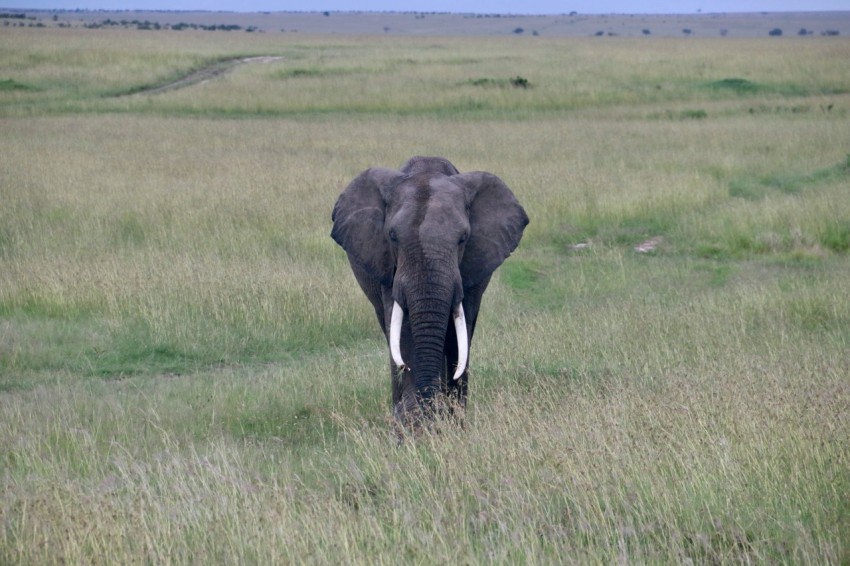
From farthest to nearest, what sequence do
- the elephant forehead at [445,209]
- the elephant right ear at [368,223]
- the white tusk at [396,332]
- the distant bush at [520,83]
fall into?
the distant bush at [520,83]
the elephant right ear at [368,223]
the elephant forehead at [445,209]
the white tusk at [396,332]

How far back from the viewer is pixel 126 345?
34.5 feet

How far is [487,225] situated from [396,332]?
1.23m

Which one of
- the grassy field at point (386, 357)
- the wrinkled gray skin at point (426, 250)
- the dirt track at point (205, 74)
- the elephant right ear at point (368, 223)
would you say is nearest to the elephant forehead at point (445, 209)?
the wrinkled gray skin at point (426, 250)

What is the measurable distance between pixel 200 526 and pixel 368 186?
11.5ft

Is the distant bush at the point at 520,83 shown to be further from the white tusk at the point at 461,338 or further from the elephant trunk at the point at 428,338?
the elephant trunk at the point at 428,338

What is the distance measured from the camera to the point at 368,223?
24.6 feet

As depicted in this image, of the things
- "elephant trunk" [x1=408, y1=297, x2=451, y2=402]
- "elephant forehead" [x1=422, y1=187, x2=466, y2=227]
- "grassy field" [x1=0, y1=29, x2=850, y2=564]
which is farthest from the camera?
"elephant forehead" [x1=422, y1=187, x2=466, y2=227]

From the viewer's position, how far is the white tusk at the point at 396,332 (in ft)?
22.0

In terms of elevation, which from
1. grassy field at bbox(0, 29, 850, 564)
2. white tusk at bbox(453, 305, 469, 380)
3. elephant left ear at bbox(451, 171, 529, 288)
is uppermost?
elephant left ear at bbox(451, 171, 529, 288)

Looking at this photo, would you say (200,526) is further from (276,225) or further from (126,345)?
(276,225)

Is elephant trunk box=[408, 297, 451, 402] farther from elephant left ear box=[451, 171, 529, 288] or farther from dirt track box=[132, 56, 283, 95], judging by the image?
dirt track box=[132, 56, 283, 95]

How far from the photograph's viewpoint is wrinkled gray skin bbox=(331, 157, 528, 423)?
21.7 ft

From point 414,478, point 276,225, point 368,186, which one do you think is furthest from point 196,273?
point 414,478

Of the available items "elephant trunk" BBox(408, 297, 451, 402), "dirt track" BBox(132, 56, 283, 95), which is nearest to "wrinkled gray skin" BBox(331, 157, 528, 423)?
"elephant trunk" BBox(408, 297, 451, 402)
